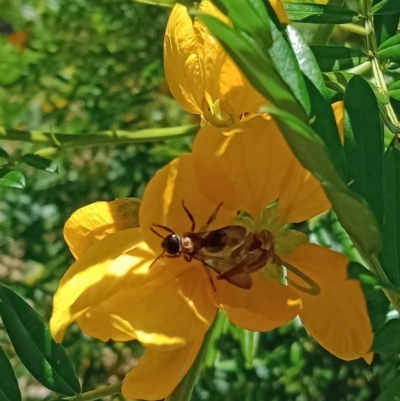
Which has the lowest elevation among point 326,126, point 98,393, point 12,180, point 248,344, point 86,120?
point 248,344

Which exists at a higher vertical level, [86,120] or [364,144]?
[364,144]

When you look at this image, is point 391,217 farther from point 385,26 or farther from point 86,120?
point 86,120

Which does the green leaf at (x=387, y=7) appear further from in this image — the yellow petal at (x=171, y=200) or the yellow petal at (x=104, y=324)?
the yellow petal at (x=104, y=324)

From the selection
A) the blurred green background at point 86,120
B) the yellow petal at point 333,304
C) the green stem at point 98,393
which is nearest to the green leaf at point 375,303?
the yellow petal at point 333,304

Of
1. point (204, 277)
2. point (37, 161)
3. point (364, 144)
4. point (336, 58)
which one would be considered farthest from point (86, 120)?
point (364, 144)

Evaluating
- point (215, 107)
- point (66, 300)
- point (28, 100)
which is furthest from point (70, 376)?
point (28, 100)

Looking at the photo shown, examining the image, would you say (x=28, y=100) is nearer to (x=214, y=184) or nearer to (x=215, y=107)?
(x=215, y=107)
